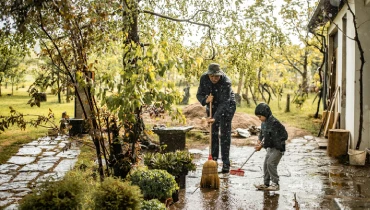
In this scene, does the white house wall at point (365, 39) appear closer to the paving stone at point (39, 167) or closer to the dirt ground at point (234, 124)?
the dirt ground at point (234, 124)

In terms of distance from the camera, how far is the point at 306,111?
20.7m

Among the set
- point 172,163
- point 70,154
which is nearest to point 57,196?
point 172,163

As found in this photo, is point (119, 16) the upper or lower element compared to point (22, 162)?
upper

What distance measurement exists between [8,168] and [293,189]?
5.21 meters

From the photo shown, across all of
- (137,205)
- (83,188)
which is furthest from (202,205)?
(83,188)

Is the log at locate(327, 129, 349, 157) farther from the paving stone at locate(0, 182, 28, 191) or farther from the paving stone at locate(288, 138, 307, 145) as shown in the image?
the paving stone at locate(0, 182, 28, 191)

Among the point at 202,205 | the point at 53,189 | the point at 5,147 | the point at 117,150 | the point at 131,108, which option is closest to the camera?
the point at 53,189

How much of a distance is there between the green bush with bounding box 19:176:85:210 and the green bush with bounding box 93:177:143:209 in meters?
0.21

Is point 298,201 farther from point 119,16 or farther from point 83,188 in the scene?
point 119,16

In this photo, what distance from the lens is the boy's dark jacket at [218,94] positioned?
25.3ft

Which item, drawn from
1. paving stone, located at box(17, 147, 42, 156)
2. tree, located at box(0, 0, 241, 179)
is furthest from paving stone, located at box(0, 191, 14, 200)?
paving stone, located at box(17, 147, 42, 156)

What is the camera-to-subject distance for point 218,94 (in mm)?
7898

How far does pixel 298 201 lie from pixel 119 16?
5.43 metres

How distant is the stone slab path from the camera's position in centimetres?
639
